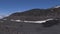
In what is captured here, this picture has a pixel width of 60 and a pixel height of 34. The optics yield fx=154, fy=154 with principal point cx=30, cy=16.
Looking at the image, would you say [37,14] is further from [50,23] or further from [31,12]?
[50,23]

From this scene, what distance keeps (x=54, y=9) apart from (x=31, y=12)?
334cm

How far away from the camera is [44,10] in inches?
853

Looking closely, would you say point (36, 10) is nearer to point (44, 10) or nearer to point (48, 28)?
point (44, 10)

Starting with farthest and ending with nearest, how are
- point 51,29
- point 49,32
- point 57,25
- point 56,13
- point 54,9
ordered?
1. point 54,9
2. point 56,13
3. point 57,25
4. point 51,29
5. point 49,32

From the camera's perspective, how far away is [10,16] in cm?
2117

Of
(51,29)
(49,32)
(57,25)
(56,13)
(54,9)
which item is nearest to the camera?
(49,32)

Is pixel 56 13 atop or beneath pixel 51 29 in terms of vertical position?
atop

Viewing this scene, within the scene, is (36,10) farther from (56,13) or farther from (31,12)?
(56,13)

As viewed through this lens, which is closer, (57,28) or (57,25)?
(57,28)

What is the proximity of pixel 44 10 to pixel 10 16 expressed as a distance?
4.83 m

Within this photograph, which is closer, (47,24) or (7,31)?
(7,31)

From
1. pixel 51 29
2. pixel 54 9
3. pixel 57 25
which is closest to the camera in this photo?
pixel 51 29

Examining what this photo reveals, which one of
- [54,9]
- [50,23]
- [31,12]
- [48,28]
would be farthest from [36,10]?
[48,28]

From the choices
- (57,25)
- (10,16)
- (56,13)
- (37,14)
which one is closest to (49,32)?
(57,25)
